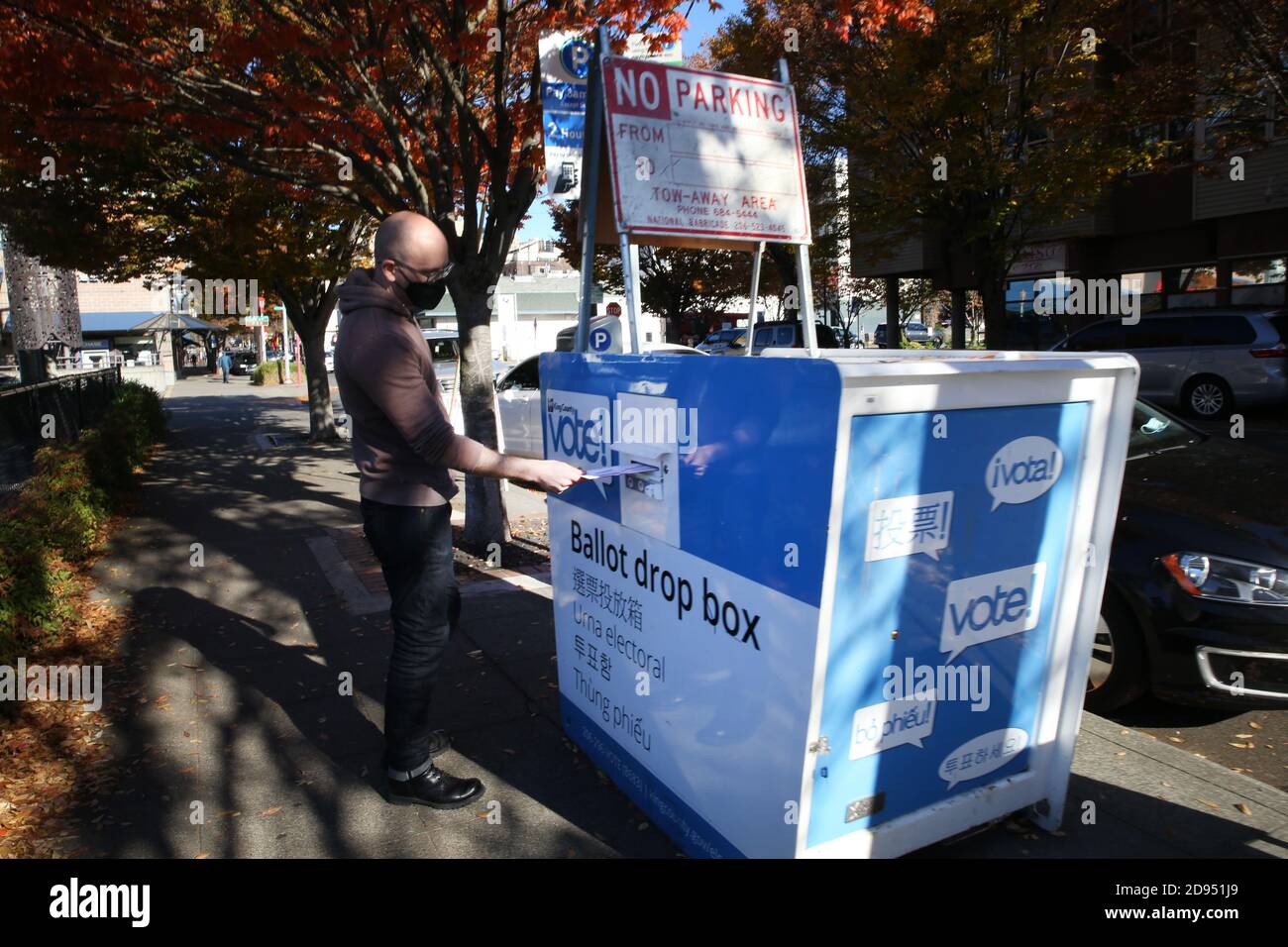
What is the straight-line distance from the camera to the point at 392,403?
285cm

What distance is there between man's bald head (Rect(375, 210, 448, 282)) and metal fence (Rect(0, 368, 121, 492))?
461 cm

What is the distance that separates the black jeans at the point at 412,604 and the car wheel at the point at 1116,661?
9.24ft

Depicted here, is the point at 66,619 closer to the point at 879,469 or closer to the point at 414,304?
the point at 414,304

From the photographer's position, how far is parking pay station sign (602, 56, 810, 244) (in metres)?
3.96

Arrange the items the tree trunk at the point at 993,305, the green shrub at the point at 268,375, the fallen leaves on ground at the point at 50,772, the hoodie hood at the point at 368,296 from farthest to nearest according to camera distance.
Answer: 1. the green shrub at the point at 268,375
2. the tree trunk at the point at 993,305
3. the fallen leaves on ground at the point at 50,772
4. the hoodie hood at the point at 368,296

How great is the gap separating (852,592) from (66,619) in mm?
4774

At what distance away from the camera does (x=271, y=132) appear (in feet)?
22.1

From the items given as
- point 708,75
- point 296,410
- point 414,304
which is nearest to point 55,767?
point 414,304

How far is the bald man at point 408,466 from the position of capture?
113 inches

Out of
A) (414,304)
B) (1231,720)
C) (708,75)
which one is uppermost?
(708,75)

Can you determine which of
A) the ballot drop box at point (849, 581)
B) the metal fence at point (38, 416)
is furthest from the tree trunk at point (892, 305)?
the ballot drop box at point (849, 581)

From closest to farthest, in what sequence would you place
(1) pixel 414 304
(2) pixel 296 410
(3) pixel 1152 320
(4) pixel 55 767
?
(1) pixel 414 304, (4) pixel 55 767, (3) pixel 1152 320, (2) pixel 296 410

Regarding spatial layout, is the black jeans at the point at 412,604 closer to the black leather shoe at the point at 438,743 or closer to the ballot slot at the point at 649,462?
the black leather shoe at the point at 438,743

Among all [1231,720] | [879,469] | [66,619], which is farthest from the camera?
[66,619]
